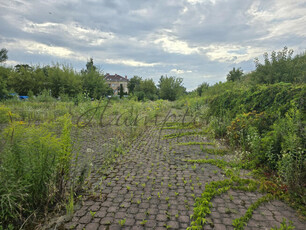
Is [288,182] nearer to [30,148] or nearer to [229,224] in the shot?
[229,224]

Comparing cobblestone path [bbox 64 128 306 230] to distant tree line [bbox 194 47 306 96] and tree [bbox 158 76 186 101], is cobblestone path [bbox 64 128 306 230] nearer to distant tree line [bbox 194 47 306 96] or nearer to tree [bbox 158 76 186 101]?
distant tree line [bbox 194 47 306 96]

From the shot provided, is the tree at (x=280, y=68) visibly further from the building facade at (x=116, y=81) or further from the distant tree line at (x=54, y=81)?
the building facade at (x=116, y=81)

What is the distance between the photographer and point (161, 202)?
9.20 ft

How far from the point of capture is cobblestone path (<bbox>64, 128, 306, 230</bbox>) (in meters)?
2.33

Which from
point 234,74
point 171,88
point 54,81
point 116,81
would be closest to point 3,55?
point 54,81

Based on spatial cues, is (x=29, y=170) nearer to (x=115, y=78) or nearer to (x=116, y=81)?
(x=116, y=81)

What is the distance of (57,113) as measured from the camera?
34.9 ft

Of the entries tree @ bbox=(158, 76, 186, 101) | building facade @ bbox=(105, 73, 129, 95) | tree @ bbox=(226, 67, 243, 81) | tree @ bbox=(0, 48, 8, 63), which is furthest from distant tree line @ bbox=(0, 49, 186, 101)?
building facade @ bbox=(105, 73, 129, 95)

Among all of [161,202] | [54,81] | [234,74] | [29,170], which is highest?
[234,74]

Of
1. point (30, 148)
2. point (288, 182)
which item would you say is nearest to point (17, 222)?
point (30, 148)

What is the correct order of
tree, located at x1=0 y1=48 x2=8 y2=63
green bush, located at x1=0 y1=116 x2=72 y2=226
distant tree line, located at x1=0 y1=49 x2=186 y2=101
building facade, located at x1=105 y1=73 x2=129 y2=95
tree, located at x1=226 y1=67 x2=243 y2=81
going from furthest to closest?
building facade, located at x1=105 y1=73 x2=129 y2=95 → tree, located at x1=0 y1=48 x2=8 y2=63 → tree, located at x1=226 y1=67 x2=243 y2=81 → distant tree line, located at x1=0 y1=49 x2=186 y2=101 → green bush, located at x1=0 y1=116 x2=72 y2=226

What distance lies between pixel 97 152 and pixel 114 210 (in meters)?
2.70

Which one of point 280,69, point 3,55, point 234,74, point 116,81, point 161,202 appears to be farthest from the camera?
point 116,81

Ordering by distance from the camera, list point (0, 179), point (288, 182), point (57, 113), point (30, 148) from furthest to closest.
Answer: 1. point (57, 113)
2. point (288, 182)
3. point (30, 148)
4. point (0, 179)
